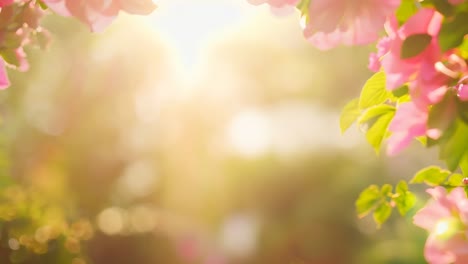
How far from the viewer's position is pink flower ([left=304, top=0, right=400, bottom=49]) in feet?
3.69

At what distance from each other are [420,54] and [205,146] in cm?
1208

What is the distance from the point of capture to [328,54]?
14.1 meters

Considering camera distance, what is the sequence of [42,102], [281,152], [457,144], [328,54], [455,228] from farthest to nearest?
[328,54] < [281,152] < [42,102] < [455,228] < [457,144]

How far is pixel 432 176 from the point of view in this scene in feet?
5.94

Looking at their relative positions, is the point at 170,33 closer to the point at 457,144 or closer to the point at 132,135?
the point at 132,135

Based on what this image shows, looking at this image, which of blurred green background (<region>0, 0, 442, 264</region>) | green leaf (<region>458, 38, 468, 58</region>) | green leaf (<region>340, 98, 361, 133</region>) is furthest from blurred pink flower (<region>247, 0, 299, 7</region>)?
blurred green background (<region>0, 0, 442, 264</region>)

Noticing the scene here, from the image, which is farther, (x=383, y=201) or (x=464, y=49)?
(x=383, y=201)

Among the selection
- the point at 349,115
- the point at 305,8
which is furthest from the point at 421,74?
the point at 349,115

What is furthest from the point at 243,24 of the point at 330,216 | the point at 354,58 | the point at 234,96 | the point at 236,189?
the point at 330,216

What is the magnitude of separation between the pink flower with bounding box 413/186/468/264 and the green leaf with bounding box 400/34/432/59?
0.43 m

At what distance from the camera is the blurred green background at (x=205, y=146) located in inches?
424

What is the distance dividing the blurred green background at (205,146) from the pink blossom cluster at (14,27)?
814 cm

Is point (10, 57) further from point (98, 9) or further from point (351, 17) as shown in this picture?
point (351, 17)

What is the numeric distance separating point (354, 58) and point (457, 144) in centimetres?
1303
